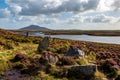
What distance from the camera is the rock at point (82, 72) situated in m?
23.8

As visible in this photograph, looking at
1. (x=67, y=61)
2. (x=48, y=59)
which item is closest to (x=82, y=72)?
(x=67, y=61)

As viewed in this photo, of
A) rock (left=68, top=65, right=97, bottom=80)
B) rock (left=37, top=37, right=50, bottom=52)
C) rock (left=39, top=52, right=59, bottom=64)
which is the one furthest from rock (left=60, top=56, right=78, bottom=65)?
rock (left=37, top=37, right=50, bottom=52)

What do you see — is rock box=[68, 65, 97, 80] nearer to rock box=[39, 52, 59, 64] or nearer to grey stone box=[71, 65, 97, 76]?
grey stone box=[71, 65, 97, 76]

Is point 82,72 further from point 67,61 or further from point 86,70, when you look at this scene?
point 67,61

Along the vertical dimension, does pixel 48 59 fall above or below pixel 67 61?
above

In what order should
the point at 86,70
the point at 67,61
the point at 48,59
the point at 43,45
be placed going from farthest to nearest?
the point at 43,45
the point at 67,61
the point at 48,59
the point at 86,70

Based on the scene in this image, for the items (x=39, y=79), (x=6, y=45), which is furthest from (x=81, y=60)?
(x=6, y=45)

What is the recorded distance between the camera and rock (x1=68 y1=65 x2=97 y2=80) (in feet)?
78.0

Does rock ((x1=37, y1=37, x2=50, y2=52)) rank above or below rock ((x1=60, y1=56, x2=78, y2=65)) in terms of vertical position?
above

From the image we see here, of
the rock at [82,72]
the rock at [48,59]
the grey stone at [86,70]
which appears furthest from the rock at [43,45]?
the grey stone at [86,70]

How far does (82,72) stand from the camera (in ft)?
78.6

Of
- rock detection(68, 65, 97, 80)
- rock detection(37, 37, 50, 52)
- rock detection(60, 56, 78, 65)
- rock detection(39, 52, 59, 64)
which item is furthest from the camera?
rock detection(37, 37, 50, 52)

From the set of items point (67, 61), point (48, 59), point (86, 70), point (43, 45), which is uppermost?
point (43, 45)

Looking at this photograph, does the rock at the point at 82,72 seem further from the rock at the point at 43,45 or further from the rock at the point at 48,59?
the rock at the point at 43,45
